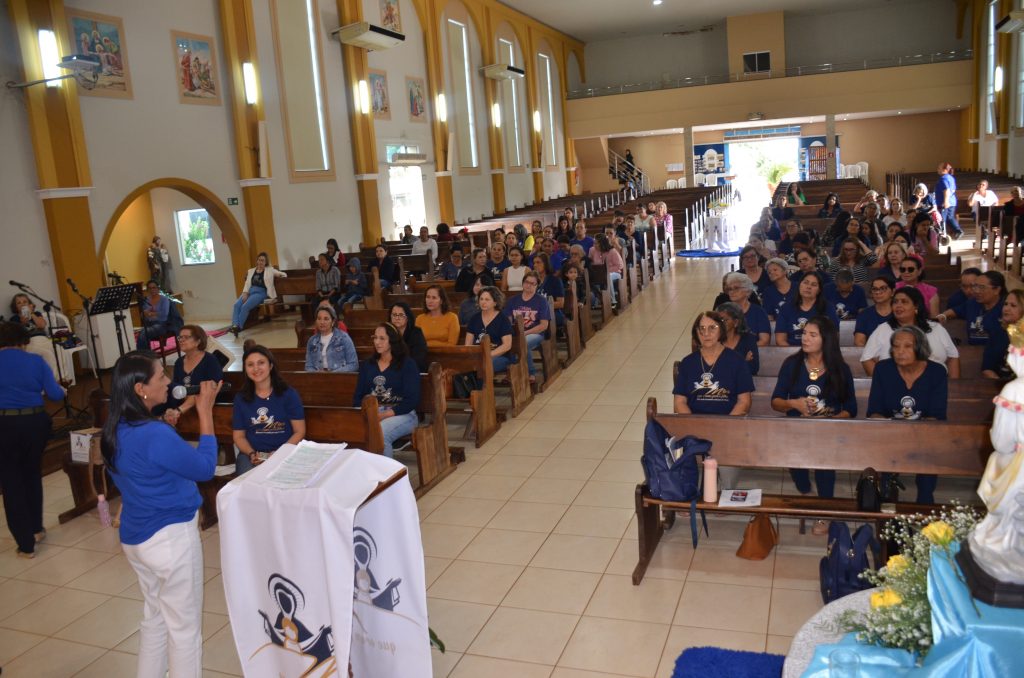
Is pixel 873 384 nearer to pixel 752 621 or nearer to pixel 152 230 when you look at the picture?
pixel 752 621

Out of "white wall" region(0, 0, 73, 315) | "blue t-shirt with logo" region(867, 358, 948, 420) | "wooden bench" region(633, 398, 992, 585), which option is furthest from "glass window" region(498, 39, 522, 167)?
"wooden bench" region(633, 398, 992, 585)

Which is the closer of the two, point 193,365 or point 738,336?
point 738,336

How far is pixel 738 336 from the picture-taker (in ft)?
18.3

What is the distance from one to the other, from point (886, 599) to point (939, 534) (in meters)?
0.21

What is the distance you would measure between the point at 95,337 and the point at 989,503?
10.0 metres

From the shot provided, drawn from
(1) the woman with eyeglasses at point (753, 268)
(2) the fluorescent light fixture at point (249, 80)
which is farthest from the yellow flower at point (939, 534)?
(2) the fluorescent light fixture at point (249, 80)

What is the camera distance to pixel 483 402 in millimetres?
6582

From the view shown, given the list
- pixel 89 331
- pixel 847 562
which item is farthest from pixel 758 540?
pixel 89 331

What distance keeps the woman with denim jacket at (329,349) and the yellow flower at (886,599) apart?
4883 millimetres

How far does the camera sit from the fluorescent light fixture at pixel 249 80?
13055 mm

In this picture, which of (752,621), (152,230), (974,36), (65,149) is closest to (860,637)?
(752,621)

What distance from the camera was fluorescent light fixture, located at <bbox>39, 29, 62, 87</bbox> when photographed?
9.60 metres

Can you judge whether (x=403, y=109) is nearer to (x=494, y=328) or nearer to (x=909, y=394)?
(x=494, y=328)

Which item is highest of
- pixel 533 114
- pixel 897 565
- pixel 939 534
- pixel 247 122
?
pixel 533 114
